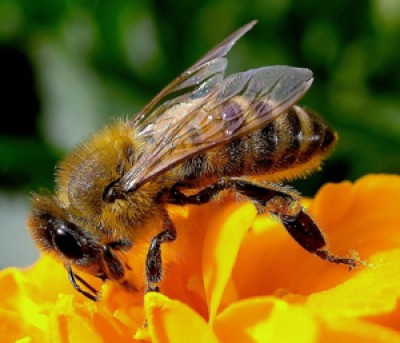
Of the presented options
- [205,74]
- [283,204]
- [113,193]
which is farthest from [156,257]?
A: [205,74]

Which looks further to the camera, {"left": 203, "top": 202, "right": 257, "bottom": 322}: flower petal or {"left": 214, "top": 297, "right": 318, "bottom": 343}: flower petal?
{"left": 203, "top": 202, "right": 257, "bottom": 322}: flower petal

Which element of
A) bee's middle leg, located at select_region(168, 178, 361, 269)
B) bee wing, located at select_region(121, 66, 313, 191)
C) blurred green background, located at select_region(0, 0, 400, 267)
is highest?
bee wing, located at select_region(121, 66, 313, 191)

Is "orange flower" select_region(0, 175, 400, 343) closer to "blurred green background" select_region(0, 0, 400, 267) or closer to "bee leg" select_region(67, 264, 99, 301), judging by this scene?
"bee leg" select_region(67, 264, 99, 301)

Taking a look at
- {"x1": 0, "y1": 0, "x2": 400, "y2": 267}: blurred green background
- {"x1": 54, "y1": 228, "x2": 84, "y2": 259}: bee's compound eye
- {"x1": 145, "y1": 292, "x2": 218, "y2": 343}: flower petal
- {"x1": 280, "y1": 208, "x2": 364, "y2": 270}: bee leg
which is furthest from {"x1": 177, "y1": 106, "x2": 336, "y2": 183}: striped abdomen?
{"x1": 0, "y1": 0, "x2": 400, "y2": 267}: blurred green background

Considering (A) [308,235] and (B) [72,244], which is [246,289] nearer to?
(A) [308,235]

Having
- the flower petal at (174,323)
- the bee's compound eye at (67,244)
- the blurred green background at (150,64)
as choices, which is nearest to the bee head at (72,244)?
the bee's compound eye at (67,244)

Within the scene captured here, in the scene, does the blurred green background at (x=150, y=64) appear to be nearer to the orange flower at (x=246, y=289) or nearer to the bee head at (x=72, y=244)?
the orange flower at (x=246, y=289)
